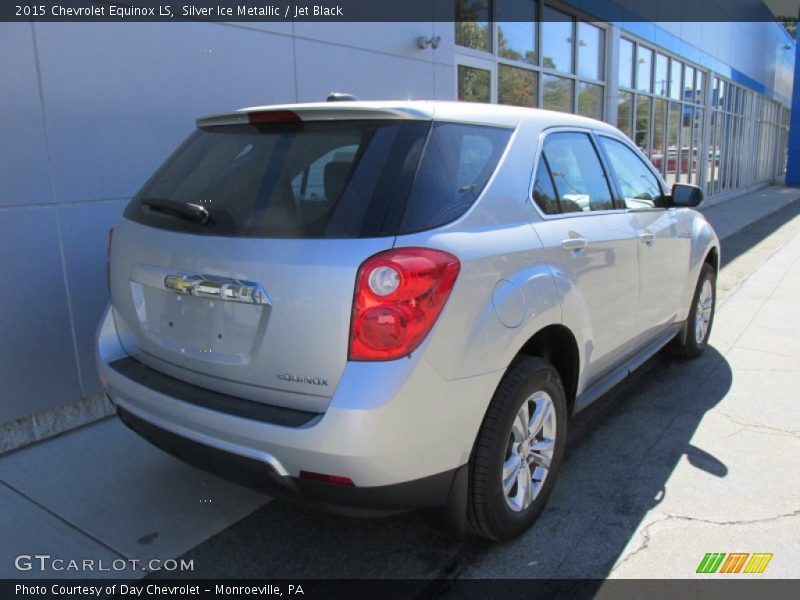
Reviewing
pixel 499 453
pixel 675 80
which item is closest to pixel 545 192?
pixel 499 453

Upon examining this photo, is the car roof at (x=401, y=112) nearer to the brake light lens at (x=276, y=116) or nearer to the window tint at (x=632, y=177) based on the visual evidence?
the brake light lens at (x=276, y=116)

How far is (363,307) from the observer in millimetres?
2125

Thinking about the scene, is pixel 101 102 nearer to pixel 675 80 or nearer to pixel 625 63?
pixel 625 63

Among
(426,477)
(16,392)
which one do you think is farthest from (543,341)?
(16,392)

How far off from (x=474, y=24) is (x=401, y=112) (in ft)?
21.3

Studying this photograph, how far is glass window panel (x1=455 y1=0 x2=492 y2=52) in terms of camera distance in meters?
7.94

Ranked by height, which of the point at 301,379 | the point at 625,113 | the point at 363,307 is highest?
the point at 625,113

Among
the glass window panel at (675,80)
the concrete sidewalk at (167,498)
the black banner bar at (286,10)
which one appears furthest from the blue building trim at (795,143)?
the concrete sidewalk at (167,498)

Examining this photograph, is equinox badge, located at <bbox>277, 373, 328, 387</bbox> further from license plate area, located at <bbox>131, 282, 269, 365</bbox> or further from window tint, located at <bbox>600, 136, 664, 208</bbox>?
window tint, located at <bbox>600, 136, 664, 208</bbox>

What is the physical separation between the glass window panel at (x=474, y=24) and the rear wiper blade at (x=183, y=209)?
6058 mm

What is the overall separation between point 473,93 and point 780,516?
6.60 meters

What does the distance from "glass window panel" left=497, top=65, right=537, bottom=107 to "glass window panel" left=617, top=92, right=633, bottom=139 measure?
3.68 m

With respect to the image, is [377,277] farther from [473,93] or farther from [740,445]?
[473,93]

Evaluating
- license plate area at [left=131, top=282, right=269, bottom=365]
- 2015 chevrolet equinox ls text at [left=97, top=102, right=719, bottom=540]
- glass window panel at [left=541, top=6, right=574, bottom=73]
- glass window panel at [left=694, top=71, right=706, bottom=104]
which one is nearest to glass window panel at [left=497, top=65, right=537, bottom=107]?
glass window panel at [left=541, top=6, right=574, bottom=73]
